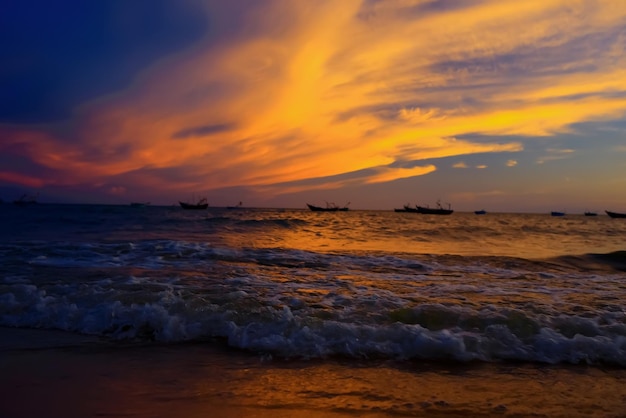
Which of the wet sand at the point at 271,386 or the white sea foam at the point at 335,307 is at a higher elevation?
the white sea foam at the point at 335,307

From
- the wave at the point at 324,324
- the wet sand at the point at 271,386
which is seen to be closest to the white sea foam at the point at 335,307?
the wave at the point at 324,324

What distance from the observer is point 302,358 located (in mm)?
5926

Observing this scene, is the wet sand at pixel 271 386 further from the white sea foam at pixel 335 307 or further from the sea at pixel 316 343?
the white sea foam at pixel 335 307

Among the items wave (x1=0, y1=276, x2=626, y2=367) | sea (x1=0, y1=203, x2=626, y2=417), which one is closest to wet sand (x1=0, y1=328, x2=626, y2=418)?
sea (x1=0, y1=203, x2=626, y2=417)

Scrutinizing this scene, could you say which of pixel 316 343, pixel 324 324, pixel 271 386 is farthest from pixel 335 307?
pixel 271 386

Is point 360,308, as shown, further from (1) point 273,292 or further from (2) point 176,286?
(2) point 176,286

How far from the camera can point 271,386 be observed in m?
4.94

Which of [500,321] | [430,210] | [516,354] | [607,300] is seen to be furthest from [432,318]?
[430,210]

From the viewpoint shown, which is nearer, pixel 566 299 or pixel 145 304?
pixel 145 304

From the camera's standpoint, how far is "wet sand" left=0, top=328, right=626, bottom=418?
4328mm

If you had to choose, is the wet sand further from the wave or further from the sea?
the wave

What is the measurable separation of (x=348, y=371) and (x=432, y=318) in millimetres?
2466

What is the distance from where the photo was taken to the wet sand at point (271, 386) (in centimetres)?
433

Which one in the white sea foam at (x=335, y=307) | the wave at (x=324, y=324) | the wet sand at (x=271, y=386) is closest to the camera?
the wet sand at (x=271, y=386)
